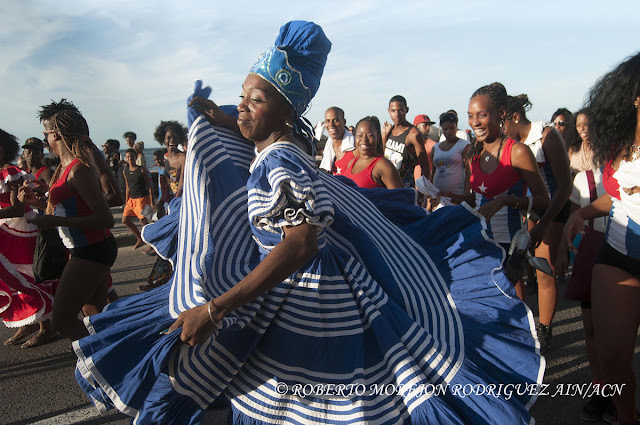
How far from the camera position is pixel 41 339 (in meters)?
4.67

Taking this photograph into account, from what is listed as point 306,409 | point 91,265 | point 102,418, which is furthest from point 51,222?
point 306,409

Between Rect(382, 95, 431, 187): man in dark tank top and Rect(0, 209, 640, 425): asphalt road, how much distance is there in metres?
2.35

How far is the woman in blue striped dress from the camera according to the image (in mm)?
1757

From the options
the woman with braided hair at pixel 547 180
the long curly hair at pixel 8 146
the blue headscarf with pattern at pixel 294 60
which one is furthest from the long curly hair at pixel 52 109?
the woman with braided hair at pixel 547 180

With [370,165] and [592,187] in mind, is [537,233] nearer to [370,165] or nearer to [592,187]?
[592,187]

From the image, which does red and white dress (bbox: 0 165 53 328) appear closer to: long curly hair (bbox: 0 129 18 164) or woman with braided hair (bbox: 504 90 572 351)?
long curly hair (bbox: 0 129 18 164)

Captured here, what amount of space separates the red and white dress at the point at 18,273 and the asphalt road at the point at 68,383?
319 millimetres

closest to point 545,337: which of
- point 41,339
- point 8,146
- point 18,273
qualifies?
point 41,339

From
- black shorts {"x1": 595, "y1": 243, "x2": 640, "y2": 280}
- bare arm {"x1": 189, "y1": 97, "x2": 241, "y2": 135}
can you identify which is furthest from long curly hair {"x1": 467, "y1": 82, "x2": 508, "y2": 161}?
bare arm {"x1": 189, "y1": 97, "x2": 241, "y2": 135}

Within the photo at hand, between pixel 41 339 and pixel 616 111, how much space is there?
513cm

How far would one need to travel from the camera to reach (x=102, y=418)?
10.8ft

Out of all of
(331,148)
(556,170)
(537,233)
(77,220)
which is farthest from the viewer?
(331,148)

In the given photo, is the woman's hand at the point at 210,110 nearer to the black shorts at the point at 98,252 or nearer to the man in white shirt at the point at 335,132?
the black shorts at the point at 98,252

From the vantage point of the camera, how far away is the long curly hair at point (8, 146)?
4.98m
